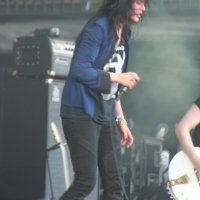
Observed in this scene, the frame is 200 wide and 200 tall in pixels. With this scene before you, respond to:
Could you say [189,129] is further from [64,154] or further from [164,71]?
[164,71]

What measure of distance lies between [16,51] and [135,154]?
1435 millimetres

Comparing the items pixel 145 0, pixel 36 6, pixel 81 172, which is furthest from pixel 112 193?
pixel 36 6

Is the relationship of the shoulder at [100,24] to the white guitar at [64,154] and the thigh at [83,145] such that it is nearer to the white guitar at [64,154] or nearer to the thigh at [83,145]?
the thigh at [83,145]

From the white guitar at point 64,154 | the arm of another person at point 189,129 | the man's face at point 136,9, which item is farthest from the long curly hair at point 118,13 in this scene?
the white guitar at point 64,154

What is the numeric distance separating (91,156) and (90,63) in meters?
0.44

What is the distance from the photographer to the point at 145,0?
299cm

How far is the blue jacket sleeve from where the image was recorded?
2852mm

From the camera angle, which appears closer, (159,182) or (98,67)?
(98,67)

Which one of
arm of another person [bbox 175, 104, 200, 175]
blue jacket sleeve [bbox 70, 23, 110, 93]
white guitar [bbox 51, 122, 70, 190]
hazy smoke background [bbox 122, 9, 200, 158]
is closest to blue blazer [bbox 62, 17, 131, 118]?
blue jacket sleeve [bbox 70, 23, 110, 93]

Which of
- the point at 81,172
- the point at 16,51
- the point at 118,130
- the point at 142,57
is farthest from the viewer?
the point at 142,57

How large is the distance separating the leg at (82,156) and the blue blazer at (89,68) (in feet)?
0.26

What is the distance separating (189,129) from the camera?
13.0 feet

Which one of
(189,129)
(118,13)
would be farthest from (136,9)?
(189,129)

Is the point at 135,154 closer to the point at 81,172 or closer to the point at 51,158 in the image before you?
the point at 51,158
